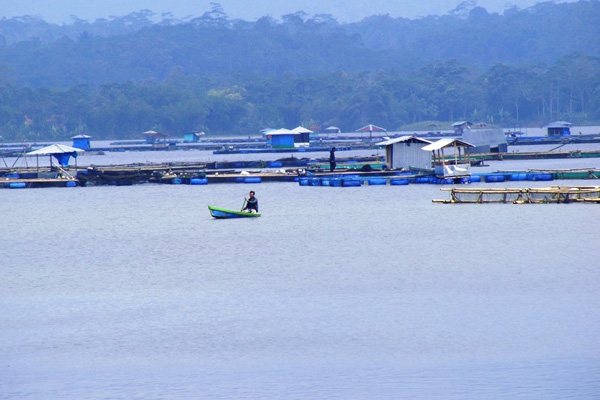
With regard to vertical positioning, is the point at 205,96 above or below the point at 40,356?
above

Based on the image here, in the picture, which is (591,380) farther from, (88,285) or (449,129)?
(449,129)

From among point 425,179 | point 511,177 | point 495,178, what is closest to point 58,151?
point 425,179

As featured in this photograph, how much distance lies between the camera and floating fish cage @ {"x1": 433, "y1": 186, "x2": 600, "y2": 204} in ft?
143

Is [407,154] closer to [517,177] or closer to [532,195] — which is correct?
[517,177]

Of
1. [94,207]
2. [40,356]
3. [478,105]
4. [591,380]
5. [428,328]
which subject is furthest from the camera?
[478,105]

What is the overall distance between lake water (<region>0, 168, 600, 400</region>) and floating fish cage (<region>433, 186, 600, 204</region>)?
569mm

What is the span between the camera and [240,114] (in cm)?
17575

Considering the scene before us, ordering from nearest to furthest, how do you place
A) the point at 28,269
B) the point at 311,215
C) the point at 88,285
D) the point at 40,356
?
the point at 40,356 < the point at 88,285 < the point at 28,269 < the point at 311,215

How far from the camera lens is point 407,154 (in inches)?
2442

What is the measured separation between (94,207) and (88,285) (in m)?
25.4

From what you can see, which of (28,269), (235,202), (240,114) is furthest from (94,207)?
(240,114)

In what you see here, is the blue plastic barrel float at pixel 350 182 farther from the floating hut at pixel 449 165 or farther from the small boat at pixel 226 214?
the small boat at pixel 226 214

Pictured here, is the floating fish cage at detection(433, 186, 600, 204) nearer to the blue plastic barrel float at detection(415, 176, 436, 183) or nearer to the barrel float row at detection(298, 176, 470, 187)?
the barrel float row at detection(298, 176, 470, 187)

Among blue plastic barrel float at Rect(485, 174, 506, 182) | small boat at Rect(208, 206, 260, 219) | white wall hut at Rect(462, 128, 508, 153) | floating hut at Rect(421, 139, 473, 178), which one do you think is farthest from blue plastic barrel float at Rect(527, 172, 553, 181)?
small boat at Rect(208, 206, 260, 219)
